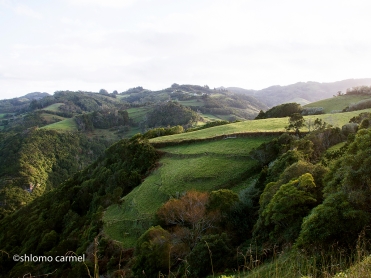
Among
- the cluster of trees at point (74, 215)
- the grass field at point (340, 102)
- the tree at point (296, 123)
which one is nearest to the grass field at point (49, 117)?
the cluster of trees at point (74, 215)

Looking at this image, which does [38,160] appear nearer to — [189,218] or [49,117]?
[49,117]

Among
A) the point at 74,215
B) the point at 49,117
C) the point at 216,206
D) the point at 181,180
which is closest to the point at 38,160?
the point at 74,215

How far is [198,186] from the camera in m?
28.8

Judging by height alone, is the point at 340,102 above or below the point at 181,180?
above

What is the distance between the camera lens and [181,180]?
3009cm

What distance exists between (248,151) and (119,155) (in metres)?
23.9

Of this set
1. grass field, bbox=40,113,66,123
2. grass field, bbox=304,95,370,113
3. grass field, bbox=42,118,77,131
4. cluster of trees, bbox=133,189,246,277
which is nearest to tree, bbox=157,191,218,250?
cluster of trees, bbox=133,189,246,277

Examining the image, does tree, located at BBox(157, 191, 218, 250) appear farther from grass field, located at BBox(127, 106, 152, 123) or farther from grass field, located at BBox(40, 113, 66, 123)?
grass field, located at BBox(40, 113, 66, 123)

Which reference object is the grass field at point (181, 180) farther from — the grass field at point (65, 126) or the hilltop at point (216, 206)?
the grass field at point (65, 126)

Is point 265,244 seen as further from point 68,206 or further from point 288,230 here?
point 68,206

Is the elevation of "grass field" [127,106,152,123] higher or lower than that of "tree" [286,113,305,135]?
higher

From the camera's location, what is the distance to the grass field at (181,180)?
86.0 ft

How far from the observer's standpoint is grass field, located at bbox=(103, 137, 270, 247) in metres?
26.2

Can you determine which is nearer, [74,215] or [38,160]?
[74,215]
